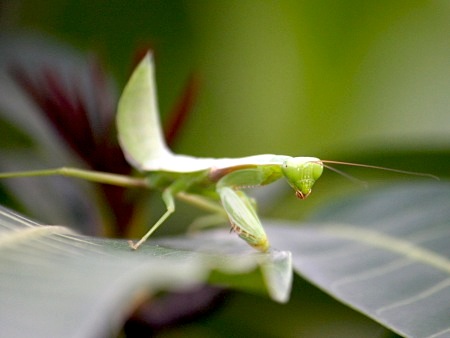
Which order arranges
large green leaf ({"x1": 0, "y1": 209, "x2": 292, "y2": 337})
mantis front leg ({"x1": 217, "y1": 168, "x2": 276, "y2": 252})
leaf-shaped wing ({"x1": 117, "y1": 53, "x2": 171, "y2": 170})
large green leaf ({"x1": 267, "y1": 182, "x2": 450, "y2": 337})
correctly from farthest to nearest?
leaf-shaped wing ({"x1": 117, "y1": 53, "x2": 171, "y2": 170}) → mantis front leg ({"x1": 217, "y1": 168, "x2": 276, "y2": 252}) → large green leaf ({"x1": 267, "y1": 182, "x2": 450, "y2": 337}) → large green leaf ({"x1": 0, "y1": 209, "x2": 292, "y2": 337})

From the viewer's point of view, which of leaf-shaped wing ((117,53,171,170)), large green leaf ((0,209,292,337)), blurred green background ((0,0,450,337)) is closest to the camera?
large green leaf ((0,209,292,337))

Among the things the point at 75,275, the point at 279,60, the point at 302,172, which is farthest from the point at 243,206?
the point at 279,60

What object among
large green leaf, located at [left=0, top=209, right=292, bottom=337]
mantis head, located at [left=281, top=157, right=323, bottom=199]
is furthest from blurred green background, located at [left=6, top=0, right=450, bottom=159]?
large green leaf, located at [left=0, top=209, right=292, bottom=337]

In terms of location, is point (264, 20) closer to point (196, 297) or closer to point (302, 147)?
point (302, 147)

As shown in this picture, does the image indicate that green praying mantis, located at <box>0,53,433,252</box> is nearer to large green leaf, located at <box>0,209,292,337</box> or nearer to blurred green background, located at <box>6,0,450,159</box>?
large green leaf, located at <box>0,209,292,337</box>

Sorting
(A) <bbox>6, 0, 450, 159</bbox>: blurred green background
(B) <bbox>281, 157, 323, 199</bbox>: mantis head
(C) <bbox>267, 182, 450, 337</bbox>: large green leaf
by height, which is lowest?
(C) <bbox>267, 182, 450, 337</bbox>: large green leaf
